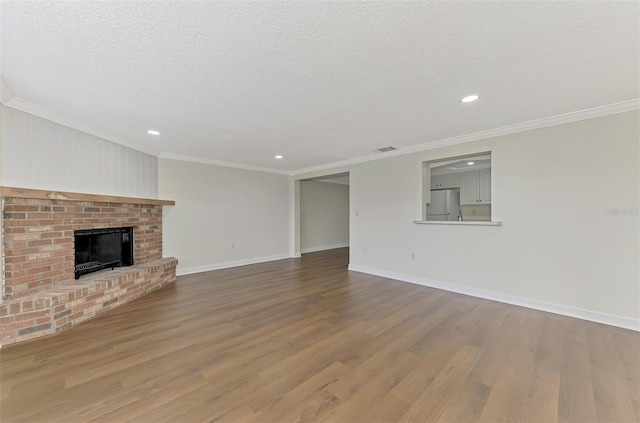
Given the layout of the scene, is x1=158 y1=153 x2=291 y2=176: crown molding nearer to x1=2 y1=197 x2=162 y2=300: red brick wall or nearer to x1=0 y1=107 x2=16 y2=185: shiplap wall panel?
x1=2 y1=197 x2=162 y2=300: red brick wall

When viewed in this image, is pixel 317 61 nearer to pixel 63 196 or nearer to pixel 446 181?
pixel 63 196

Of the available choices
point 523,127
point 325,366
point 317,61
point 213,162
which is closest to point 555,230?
point 523,127

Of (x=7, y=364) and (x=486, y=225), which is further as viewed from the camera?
(x=486, y=225)

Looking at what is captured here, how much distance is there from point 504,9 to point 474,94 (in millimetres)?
1083

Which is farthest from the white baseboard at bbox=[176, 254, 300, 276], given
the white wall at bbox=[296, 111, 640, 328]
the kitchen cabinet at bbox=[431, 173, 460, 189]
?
the kitchen cabinet at bbox=[431, 173, 460, 189]

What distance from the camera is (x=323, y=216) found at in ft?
26.7

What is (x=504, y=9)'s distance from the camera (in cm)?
135

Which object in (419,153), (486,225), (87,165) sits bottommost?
(486,225)

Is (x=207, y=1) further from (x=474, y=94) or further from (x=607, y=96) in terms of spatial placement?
(x=607, y=96)

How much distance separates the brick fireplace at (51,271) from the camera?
2.35 metres

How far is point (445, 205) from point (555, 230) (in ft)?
10.6

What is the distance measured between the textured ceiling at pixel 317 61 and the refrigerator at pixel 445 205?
325 centimetres

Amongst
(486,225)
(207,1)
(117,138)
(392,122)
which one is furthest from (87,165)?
(486,225)

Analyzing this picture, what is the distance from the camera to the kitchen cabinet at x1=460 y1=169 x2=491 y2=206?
5754mm
